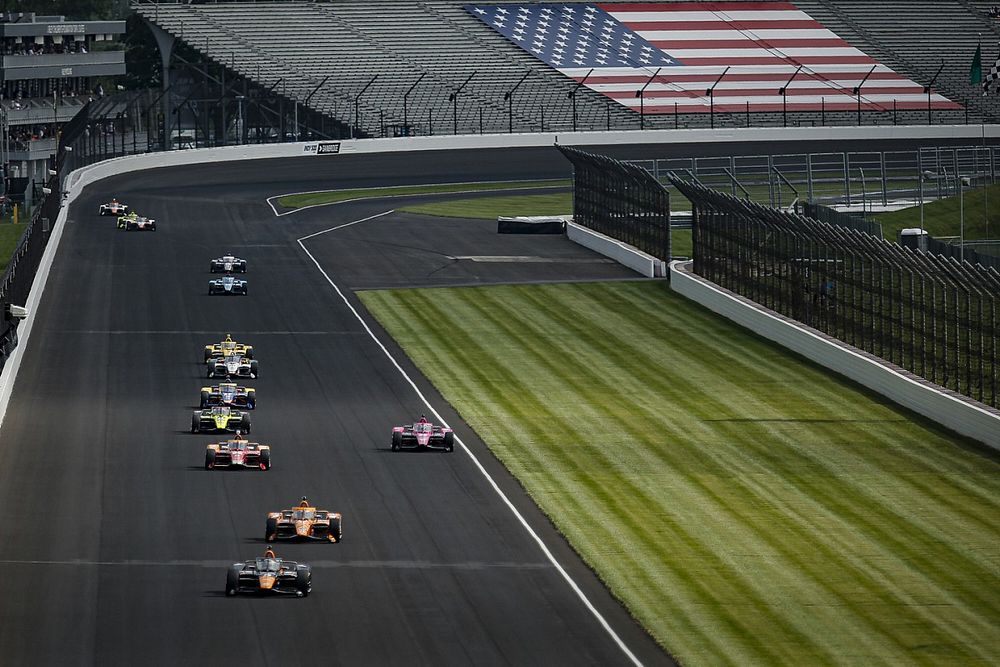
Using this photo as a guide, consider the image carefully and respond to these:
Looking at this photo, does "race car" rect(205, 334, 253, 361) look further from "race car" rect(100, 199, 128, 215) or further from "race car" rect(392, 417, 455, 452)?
"race car" rect(100, 199, 128, 215)

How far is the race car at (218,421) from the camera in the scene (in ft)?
107

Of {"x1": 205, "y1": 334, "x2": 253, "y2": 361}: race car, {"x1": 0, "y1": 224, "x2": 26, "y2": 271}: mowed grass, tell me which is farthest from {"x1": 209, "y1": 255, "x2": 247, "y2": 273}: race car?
{"x1": 205, "y1": 334, "x2": 253, "y2": 361}: race car

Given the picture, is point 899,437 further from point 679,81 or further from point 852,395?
point 679,81

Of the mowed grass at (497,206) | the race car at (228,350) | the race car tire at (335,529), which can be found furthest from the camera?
the mowed grass at (497,206)

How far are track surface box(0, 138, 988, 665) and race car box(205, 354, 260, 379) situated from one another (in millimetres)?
463

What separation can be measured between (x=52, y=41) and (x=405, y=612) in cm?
9501

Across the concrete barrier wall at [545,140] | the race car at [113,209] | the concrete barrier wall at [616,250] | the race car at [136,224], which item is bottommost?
the concrete barrier wall at [616,250]

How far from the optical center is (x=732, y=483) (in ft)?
97.2

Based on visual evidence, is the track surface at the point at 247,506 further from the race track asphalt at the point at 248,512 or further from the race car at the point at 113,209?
the race car at the point at 113,209

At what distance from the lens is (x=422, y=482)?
29.3 meters

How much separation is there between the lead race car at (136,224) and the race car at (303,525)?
129 feet

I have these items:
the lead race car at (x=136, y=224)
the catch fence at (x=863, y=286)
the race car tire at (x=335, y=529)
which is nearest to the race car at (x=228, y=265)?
the lead race car at (x=136, y=224)

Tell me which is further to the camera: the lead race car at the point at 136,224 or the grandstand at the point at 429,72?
the grandstand at the point at 429,72

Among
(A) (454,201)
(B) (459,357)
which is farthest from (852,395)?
(A) (454,201)
